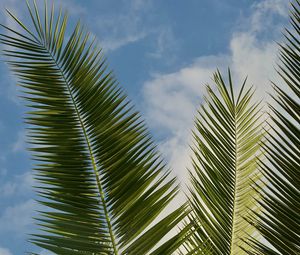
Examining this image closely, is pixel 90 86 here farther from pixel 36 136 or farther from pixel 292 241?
pixel 292 241

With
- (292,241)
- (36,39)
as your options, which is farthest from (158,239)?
(36,39)

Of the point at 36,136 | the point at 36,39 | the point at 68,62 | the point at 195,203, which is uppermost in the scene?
the point at 36,39

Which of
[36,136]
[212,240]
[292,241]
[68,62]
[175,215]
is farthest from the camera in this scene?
[212,240]

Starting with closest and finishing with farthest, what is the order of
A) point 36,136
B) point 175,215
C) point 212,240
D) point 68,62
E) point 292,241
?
point 292,241
point 175,215
point 36,136
point 68,62
point 212,240

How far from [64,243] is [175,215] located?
0.51m

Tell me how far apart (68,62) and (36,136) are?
448 mm

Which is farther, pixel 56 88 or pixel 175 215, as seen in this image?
pixel 56 88

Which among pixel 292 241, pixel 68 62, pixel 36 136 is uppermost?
pixel 68 62

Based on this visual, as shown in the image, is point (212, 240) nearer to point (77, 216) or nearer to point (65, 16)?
point (77, 216)

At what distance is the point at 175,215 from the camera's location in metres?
2.64

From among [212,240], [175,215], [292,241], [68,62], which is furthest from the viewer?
[212,240]

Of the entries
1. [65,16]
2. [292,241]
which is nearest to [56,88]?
[65,16]

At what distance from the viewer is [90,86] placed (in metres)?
3.09

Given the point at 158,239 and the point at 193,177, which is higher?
the point at 193,177
